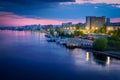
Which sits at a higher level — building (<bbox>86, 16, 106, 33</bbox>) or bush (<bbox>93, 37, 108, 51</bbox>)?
building (<bbox>86, 16, 106, 33</bbox>)

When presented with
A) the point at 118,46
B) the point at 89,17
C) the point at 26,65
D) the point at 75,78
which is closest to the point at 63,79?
the point at 75,78

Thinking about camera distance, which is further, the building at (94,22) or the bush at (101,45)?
the building at (94,22)

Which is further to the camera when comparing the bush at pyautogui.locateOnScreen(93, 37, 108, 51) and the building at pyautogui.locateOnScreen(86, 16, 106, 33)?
the building at pyautogui.locateOnScreen(86, 16, 106, 33)

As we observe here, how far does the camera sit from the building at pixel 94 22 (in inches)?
800

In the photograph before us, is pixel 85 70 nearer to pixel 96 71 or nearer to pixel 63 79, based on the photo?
pixel 96 71

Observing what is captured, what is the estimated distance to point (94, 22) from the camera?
67.5 ft

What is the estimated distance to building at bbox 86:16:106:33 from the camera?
20.3 meters

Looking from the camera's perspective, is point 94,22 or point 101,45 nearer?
point 101,45

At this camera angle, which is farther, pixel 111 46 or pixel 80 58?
pixel 111 46

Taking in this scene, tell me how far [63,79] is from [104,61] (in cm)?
235

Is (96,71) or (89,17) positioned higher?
(89,17)

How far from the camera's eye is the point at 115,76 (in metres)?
5.63

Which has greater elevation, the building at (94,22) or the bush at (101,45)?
the building at (94,22)

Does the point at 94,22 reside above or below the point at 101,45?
above
